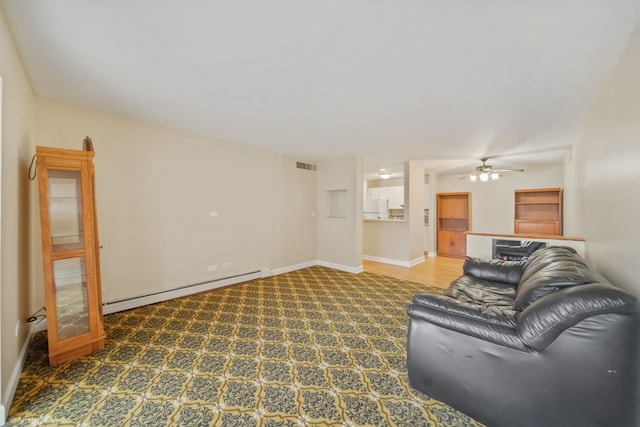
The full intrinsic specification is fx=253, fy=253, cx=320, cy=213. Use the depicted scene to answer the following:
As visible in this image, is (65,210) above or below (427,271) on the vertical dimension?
above

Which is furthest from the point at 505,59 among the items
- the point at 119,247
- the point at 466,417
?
the point at 119,247

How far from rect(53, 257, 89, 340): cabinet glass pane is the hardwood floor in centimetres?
462

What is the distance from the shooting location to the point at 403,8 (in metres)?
1.47

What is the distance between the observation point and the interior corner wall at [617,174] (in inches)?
66.6

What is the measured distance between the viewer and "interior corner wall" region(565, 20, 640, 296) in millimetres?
1690

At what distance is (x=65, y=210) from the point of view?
7.77 feet

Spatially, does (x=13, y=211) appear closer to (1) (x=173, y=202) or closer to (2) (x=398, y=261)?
(1) (x=173, y=202)

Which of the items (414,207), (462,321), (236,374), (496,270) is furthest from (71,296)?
(414,207)

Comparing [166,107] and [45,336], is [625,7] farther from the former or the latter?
[45,336]

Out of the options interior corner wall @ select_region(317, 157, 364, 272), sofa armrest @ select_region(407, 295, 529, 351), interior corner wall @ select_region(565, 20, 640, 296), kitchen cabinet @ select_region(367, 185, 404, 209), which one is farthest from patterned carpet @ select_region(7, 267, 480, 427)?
kitchen cabinet @ select_region(367, 185, 404, 209)

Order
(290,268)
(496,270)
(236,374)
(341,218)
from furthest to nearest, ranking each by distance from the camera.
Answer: (341,218) < (290,268) < (496,270) < (236,374)

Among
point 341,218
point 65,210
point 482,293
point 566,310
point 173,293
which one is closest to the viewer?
point 566,310

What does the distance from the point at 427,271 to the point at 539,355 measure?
14.6 ft

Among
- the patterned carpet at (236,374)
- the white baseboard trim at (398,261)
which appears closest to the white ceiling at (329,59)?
the patterned carpet at (236,374)
